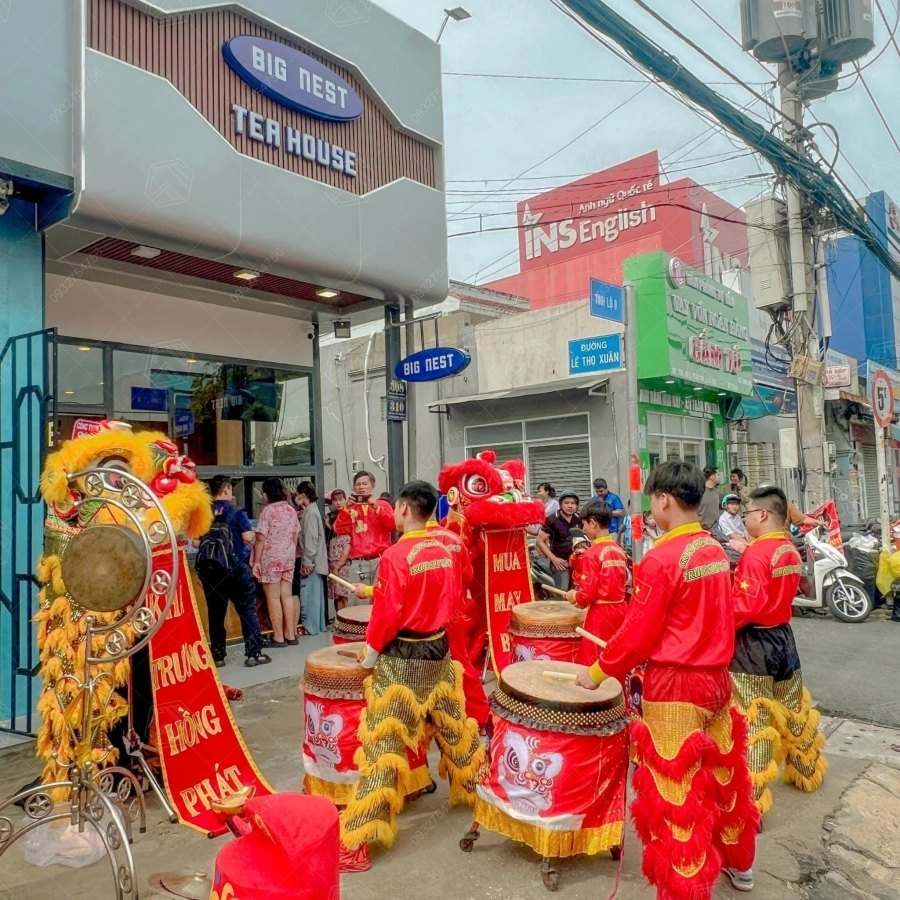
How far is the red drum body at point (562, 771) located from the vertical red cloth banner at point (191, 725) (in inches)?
55.0

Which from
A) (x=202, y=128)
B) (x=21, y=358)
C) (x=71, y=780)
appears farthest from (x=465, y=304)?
(x=71, y=780)

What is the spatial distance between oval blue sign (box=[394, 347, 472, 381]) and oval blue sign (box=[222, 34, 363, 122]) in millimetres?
2453

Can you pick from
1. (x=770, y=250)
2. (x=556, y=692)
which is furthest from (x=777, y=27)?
(x=556, y=692)

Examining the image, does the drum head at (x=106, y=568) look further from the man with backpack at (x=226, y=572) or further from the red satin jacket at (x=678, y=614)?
the man with backpack at (x=226, y=572)

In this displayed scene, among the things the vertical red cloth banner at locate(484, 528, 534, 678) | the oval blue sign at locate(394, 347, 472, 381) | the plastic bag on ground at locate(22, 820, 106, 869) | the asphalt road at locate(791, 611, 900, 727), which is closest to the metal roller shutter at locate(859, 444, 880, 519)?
the asphalt road at locate(791, 611, 900, 727)

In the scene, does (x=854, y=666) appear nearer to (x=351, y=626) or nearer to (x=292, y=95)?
(x=351, y=626)

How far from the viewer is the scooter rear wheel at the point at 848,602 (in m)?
8.89

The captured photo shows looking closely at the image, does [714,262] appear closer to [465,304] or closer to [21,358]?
[465,304]

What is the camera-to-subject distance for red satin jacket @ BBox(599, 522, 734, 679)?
9.44 feet

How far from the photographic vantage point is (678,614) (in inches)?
115

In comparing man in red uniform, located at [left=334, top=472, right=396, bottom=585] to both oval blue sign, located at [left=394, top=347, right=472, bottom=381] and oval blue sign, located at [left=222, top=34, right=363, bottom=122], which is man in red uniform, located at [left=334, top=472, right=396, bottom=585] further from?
oval blue sign, located at [left=222, top=34, right=363, bottom=122]

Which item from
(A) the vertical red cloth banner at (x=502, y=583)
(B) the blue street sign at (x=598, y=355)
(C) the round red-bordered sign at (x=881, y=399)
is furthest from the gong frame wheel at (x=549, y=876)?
(C) the round red-bordered sign at (x=881, y=399)

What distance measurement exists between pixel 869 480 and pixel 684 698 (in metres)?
23.7

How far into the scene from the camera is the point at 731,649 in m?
2.97
